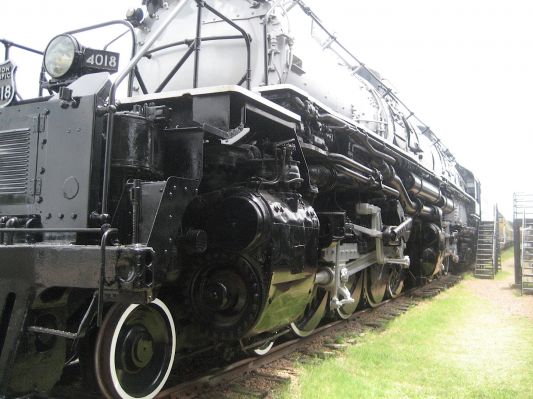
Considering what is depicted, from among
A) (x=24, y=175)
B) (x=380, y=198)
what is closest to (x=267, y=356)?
(x=24, y=175)

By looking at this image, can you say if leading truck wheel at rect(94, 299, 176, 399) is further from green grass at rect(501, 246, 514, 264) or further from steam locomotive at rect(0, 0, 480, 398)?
green grass at rect(501, 246, 514, 264)

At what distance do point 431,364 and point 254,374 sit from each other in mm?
1733

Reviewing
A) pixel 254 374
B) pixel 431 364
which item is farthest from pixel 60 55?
pixel 431 364

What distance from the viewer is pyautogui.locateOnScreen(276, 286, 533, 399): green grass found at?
3.91 m

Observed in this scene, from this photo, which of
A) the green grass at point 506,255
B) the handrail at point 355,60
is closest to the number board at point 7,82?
the handrail at point 355,60

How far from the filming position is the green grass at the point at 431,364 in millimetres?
3910

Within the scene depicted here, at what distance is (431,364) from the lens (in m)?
4.69

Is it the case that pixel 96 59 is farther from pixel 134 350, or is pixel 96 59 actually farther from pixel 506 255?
pixel 506 255

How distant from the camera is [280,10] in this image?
193 inches

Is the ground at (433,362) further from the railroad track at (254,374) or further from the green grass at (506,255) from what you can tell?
the green grass at (506,255)

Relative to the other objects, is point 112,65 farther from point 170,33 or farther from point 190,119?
point 170,33

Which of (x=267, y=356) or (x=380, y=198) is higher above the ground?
(x=380, y=198)

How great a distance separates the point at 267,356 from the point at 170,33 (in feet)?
11.0

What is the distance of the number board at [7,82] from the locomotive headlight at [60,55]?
0.76 ft
